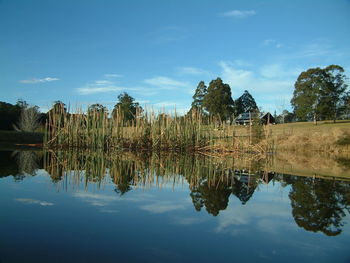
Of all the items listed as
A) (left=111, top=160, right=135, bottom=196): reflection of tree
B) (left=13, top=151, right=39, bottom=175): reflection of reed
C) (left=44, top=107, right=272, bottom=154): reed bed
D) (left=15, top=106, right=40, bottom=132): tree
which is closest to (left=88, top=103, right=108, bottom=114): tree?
(left=44, top=107, right=272, bottom=154): reed bed

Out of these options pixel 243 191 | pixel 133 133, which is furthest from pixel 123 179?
pixel 133 133

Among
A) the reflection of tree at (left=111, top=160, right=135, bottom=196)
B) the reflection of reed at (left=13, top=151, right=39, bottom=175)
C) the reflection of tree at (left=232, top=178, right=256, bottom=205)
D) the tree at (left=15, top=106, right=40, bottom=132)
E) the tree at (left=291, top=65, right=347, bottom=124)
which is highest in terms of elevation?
the tree at (left=291, top=65, right=347, bottom=124)

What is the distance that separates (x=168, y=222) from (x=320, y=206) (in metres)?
1.64

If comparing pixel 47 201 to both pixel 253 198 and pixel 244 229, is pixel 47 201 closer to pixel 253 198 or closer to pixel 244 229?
pixel 244 229

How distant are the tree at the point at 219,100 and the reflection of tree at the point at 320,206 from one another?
39809 mm

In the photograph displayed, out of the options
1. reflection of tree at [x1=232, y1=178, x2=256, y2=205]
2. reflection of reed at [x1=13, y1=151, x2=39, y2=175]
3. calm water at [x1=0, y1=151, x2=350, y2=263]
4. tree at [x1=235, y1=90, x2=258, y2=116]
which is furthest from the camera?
tree at [x1=235, y1=90, x2=258, y2=116]

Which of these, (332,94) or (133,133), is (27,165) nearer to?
(133,133)

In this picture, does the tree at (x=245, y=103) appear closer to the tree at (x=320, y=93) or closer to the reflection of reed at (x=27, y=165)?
the tree at (x=320, y=93)

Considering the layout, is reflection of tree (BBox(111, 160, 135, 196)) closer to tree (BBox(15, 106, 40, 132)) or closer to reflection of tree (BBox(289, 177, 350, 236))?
reflection of tree (BBox(289, 177, 350, 236))

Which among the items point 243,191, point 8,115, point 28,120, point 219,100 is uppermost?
point 219,100

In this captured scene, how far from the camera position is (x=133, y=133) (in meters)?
11.0

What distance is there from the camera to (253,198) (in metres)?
3.15

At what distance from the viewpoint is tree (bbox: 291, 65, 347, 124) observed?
3534cm

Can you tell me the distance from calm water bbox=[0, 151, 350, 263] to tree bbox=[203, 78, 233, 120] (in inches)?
1592
